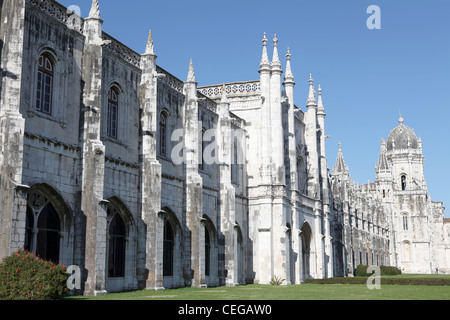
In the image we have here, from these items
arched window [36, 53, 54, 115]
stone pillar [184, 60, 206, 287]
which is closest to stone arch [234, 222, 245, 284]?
stone pillar [184, 60, 206, 287]

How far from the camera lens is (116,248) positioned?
25.0 meters

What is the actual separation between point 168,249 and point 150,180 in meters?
4.74

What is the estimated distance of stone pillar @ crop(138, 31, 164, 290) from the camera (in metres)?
25.9

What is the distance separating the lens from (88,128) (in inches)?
896

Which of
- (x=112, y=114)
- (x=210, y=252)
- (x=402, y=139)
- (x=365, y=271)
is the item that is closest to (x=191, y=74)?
(x=112, y=114)

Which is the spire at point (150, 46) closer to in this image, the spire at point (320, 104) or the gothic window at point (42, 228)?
the gothic window at point (42, 228)

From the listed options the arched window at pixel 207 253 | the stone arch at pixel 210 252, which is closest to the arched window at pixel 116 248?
the stone arch at pixel 210 252

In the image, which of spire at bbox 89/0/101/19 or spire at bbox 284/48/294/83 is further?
spire at bbox 284/48/294/83

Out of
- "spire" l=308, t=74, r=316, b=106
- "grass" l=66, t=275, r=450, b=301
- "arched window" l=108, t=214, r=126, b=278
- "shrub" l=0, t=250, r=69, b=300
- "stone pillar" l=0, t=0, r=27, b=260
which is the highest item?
"spire" l=308, t=74, r=316, b=106

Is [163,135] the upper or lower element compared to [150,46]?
lower

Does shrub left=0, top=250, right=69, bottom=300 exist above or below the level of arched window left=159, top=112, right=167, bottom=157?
below

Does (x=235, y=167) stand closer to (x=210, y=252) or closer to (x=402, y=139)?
(x=210, y=252)

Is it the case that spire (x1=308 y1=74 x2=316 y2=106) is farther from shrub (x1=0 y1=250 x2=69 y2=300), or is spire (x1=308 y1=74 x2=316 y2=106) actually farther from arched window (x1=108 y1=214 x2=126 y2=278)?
shrub (x1=0 y1=250 x2=69 y2=300)

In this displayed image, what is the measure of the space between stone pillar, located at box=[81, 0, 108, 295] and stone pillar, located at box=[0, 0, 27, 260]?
3734 millimetres
